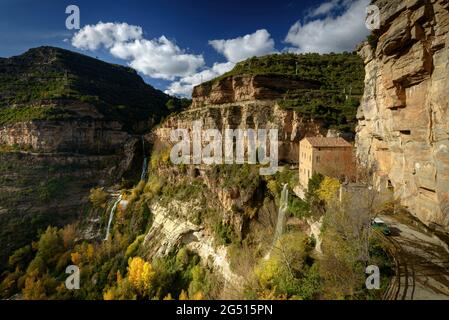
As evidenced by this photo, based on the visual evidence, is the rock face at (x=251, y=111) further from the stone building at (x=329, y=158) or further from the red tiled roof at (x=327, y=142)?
the stone building at (x=329, y=158)

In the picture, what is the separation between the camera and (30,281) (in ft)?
89.7

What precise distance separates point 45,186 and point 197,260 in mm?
29900

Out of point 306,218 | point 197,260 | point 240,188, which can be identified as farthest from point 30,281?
point 306,218

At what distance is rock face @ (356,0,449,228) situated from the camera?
37.7 feet

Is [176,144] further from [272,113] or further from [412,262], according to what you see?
[412,262]

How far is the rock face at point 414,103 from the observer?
37.7 ft

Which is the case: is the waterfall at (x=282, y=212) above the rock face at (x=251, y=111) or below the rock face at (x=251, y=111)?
below

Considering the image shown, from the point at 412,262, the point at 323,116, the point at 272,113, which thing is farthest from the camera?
the point at 272,113

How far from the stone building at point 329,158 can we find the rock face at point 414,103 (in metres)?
2.67

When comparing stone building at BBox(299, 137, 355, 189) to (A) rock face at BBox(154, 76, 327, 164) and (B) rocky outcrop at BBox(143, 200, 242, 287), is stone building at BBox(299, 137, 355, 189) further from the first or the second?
(B) rocky outcrop at BBox(143, 200, 242, 287)

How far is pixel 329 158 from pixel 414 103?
24.0ft

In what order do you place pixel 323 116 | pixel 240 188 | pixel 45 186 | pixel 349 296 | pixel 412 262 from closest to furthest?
pixel 349 296
pixel 412 262
pixel 240 188
pixel 323 116
pixel 45 186

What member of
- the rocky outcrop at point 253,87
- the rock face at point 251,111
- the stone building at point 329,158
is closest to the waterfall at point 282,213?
the stone building at point 329,158

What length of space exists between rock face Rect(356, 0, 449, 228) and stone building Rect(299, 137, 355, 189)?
2.67 metres
